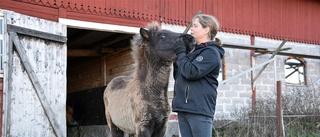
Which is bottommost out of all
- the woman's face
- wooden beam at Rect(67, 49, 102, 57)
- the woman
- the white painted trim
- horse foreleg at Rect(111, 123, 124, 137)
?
horse foreleg at Rect(111, 123, 124, 137)

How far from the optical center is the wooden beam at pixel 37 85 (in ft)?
23.0

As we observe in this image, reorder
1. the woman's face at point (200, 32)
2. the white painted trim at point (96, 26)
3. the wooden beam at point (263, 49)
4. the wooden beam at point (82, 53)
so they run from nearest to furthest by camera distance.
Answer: the woman's face at point (200, 32)
the white painted trim at point (96, 26)
the wooden beam at point (263, 49)
the wooden beam at point (82, 53)

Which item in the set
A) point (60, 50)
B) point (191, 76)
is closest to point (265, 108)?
point (60, 50)

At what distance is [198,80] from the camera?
11.6ft

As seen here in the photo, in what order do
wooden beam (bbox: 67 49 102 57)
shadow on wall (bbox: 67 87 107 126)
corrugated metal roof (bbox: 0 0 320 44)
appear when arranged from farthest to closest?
shadow on wall (bbox: 67 87 107 126), wooden beam (bbox: 67 49 102 57), corrugated metal roof (bbox: 0 0 320 44)

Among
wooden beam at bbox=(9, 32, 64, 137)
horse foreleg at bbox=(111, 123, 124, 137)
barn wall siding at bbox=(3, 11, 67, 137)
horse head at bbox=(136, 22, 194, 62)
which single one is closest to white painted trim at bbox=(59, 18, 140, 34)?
barn wall siding at bbox=(3, 11, 67, 137)

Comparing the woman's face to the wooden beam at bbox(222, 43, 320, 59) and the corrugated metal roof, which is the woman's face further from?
the wooden beam at bbox(222, 43, 320, 59)

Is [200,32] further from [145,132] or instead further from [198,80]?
[145,132]

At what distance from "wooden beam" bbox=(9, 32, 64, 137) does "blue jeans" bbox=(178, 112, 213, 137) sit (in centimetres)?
430

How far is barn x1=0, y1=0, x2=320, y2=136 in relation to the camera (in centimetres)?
708

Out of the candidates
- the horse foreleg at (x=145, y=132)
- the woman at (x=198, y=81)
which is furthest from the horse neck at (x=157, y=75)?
the woman at (x=198, y=81)

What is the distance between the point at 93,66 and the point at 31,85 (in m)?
5.15

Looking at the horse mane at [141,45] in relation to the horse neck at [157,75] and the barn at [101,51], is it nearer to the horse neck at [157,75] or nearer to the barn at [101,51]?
the horse neck at [157,75]

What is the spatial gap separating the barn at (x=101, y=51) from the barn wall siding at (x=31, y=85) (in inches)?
0.7
